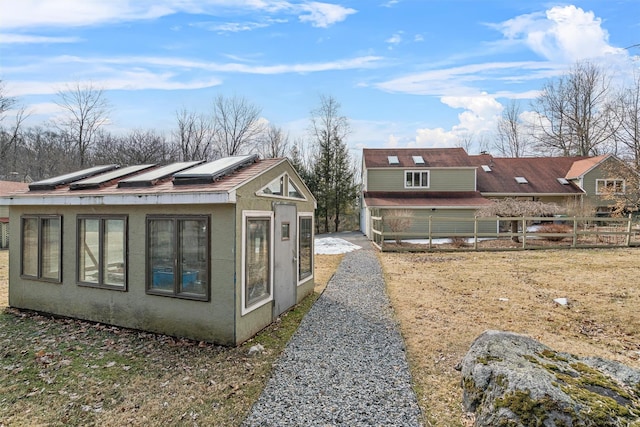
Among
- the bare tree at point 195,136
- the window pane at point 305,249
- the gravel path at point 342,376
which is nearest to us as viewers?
the gravel path at point 342,376

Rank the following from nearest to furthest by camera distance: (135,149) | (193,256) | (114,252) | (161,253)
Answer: (193,256)
(161,253)
(114,252)
(135,149)

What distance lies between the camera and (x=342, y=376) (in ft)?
14.2

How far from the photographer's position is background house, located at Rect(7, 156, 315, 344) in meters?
5.27

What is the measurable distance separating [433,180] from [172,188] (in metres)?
20.2

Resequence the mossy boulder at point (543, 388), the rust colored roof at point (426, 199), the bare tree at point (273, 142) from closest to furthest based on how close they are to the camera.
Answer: the mossy boulder at point (543, 388) < the rust colored roof at point (426, 199) < the bare tree at point (273, 142)

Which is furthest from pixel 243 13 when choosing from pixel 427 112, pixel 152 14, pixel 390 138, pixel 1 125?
pixel 1 125

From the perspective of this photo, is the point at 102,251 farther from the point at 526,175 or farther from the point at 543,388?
the point at 526,175

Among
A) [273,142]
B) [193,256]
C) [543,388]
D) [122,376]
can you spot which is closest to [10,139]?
[273,142]

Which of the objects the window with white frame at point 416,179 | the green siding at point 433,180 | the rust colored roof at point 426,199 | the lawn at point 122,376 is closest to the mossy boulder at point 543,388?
the lawn at point 122,376

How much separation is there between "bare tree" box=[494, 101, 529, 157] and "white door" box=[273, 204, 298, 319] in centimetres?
3654

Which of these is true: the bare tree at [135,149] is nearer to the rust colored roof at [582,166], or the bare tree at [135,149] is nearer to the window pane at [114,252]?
the window pane at [114,252]

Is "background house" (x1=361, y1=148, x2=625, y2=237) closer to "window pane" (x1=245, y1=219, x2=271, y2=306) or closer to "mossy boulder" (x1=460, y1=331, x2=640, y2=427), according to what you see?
"window pane" (x1=245, y1=219, x2=271, y2=306)

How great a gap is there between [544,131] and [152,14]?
35.0 metres

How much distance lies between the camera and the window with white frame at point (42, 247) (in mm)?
6738
